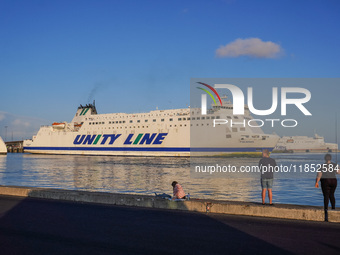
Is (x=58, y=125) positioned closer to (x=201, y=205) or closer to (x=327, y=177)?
(x=201, y=205)

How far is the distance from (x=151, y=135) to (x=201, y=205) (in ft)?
164

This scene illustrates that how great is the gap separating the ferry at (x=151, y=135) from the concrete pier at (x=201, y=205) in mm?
41764

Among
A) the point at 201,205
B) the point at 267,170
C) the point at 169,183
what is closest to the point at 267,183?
the point at 267,170

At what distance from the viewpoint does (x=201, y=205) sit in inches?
299

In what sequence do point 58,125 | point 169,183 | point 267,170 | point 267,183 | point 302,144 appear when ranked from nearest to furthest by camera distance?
point 267,170 < point 267,183 < point 169,183 < point 58,125 < point 302,144

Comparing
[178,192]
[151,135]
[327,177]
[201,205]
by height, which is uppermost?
[151,135]

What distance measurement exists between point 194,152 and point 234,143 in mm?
6172

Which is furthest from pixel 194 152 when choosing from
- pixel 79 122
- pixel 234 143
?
pixel 79 122

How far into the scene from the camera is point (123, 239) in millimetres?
5055

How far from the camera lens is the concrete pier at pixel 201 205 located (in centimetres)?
659

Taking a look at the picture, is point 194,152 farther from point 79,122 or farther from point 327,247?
point 327,247

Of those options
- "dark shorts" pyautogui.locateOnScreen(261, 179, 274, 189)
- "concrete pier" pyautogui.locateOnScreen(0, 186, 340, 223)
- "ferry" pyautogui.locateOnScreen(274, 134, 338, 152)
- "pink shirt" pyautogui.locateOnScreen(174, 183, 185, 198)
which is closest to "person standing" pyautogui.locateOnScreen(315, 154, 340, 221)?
"concrete pier" pyautogui.locateOnScreen(0, 186, 340, 223)

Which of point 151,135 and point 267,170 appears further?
point 151,135

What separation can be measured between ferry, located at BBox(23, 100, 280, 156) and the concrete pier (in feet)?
137
